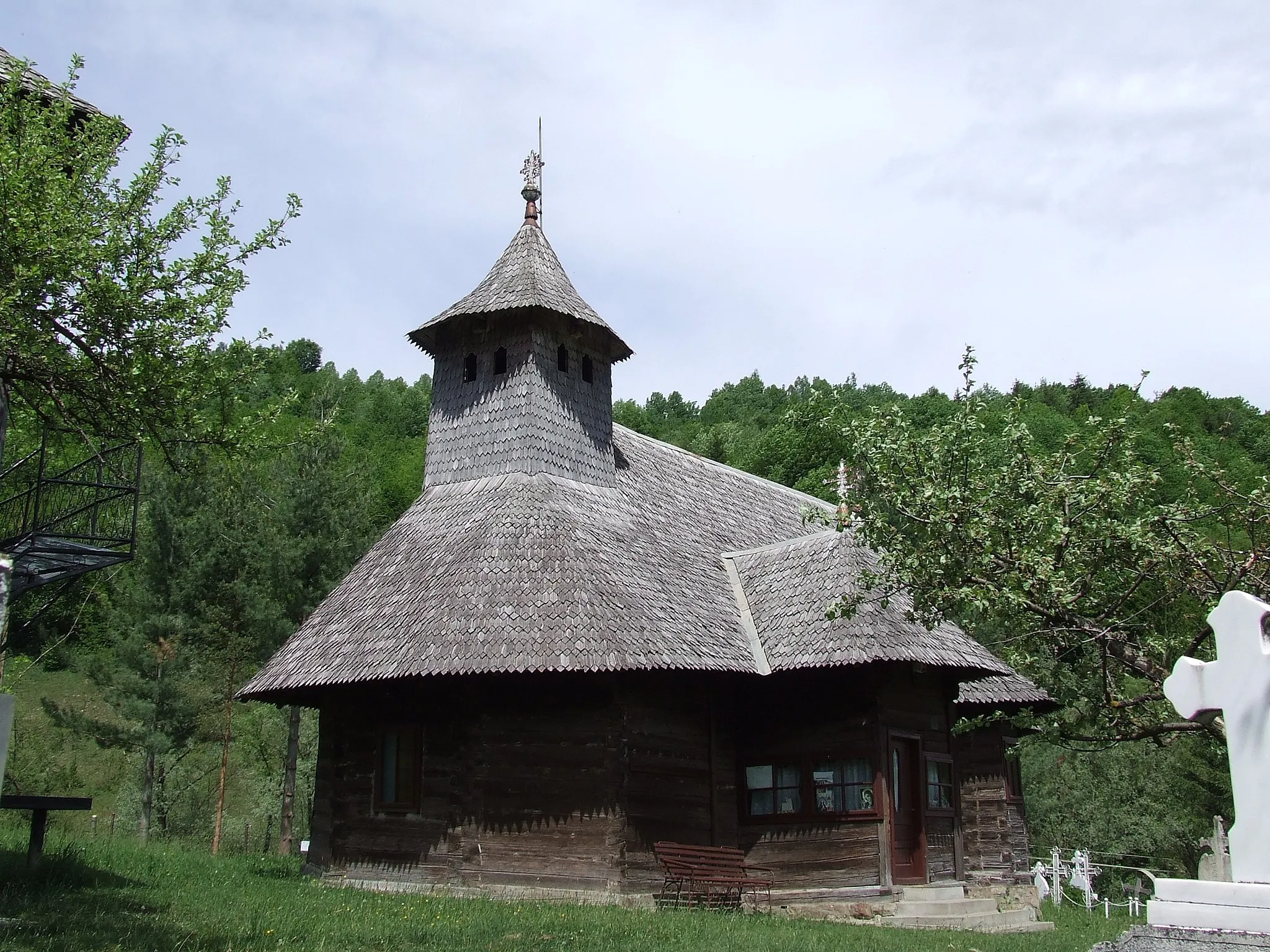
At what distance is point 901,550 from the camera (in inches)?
416

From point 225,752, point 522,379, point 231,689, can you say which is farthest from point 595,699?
point 231,689

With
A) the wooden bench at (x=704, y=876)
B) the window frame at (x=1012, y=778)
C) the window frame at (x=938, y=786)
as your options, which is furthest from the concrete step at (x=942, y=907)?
the window frame at (x=1012, y=778)

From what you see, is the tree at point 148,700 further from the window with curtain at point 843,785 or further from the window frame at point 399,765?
the window with curtain at point 843,785

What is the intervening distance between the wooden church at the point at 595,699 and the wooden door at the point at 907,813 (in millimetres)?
36

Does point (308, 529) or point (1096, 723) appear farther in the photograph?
point (308, 529)

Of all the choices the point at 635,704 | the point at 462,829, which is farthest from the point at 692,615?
the point at 462,829

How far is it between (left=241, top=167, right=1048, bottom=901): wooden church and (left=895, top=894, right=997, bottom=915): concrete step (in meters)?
0.33

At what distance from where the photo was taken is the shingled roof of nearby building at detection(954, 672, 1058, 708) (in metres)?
18.0

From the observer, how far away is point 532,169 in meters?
20.9

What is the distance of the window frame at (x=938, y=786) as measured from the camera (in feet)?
50.5

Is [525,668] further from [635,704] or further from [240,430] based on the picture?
[240,430]

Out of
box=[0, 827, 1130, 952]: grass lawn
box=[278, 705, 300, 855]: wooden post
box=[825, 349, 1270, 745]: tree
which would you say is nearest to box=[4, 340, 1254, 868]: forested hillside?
box=[278, 705, 300, 855]: wooden post

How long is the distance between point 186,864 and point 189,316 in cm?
860

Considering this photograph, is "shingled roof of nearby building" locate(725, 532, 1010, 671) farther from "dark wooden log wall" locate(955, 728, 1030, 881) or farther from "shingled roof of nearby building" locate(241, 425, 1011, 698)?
"dark wooden log wall" locate(955, 728, 1030, 881)
